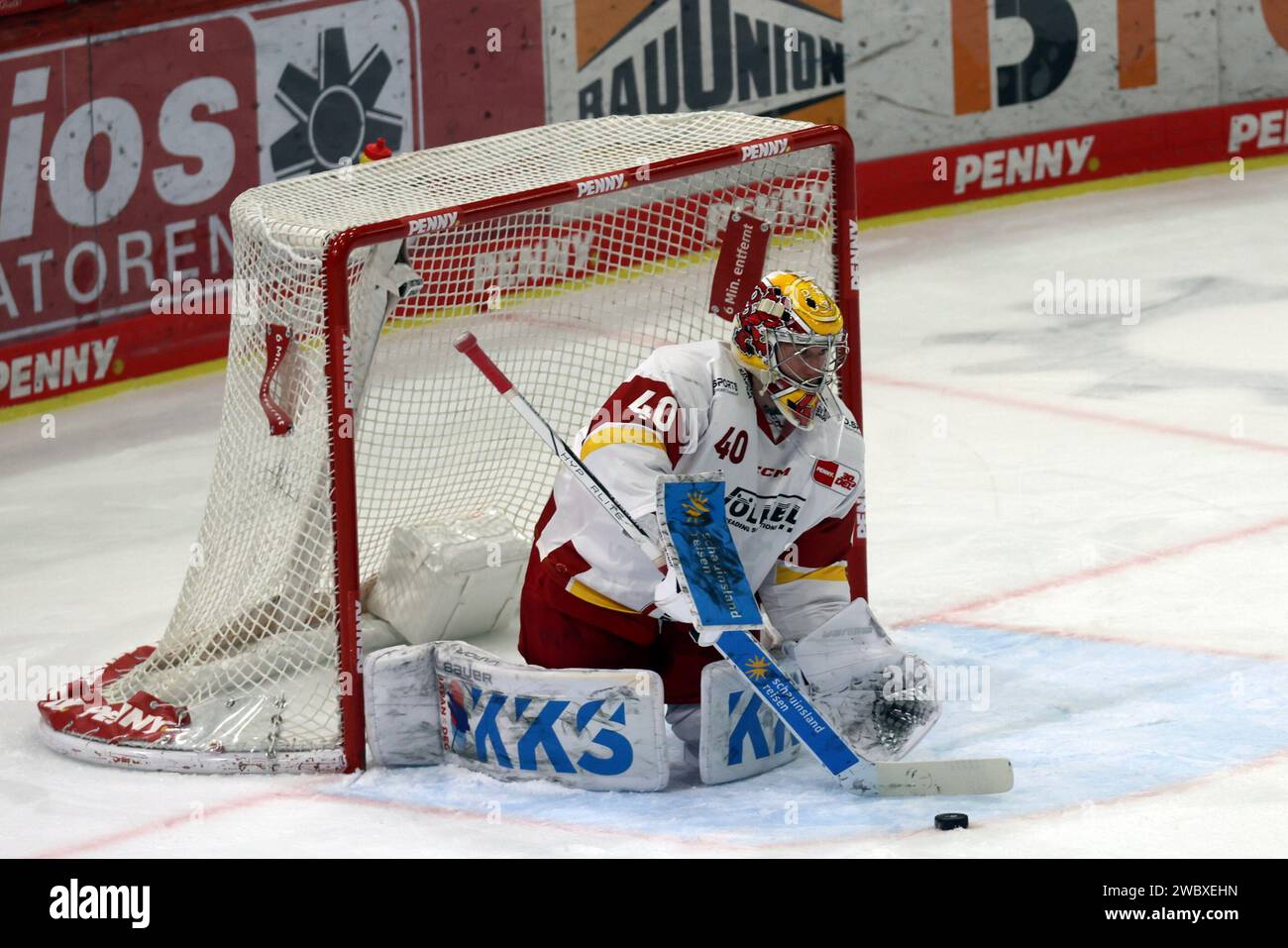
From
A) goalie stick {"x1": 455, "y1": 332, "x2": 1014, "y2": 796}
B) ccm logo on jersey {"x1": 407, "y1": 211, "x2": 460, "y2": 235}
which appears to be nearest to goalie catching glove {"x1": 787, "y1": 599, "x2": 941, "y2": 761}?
goalie stick {"x1": 455, "y1": 332, "x2": 1014, "y2": 796}

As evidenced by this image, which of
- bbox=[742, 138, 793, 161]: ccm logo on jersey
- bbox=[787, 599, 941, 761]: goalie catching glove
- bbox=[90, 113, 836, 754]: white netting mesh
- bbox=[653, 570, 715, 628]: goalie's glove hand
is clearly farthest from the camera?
bbox=[742, 138, 793, 161]: ccm logo on jersey

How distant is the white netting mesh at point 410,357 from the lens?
455 cm

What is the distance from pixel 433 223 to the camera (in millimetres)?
4359

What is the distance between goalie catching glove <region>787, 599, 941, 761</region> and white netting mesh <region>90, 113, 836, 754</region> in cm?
84

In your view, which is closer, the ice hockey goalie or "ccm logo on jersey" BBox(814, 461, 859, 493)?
the ice hockey goalie

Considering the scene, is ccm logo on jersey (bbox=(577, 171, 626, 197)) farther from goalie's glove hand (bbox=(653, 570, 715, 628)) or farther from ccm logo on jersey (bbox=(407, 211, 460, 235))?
goalie's glove hand (bbox=(653, 570, 715, 628))

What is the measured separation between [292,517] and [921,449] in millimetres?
2663

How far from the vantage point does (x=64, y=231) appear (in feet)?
24.4

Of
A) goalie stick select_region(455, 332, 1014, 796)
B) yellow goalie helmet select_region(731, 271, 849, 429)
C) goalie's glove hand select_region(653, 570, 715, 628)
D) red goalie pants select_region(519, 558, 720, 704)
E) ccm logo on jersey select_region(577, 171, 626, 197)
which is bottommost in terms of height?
goalie stick select_region(455, 332, 1014, 796)

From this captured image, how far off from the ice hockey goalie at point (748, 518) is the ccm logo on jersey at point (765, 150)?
44 cm

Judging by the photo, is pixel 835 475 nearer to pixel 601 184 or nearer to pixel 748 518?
pixel 748 518

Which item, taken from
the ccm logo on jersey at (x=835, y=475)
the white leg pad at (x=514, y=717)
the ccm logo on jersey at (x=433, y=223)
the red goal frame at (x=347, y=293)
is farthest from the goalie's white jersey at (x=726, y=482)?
the ccm logo on jersey at (x=433, y=223)

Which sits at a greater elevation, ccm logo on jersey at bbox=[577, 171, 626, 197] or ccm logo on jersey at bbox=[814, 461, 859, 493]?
ccm logo on jersey at bbox=[577, 171, 626, 197]

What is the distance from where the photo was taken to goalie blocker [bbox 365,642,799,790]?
4211 mm
